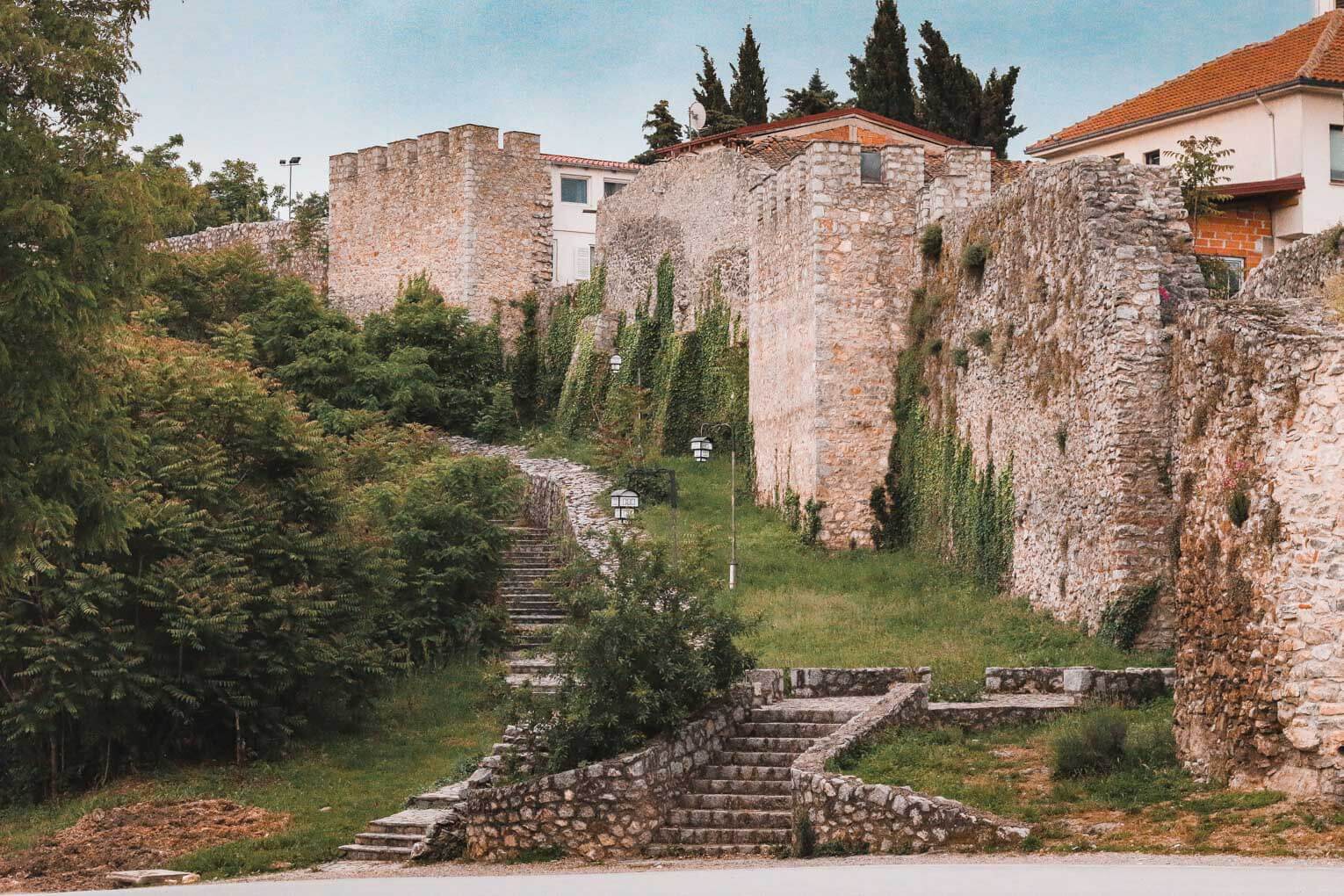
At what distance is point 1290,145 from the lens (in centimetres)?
3253

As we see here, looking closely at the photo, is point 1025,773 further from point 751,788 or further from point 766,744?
point 766,744

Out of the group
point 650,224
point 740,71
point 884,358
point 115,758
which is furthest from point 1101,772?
point 740,71

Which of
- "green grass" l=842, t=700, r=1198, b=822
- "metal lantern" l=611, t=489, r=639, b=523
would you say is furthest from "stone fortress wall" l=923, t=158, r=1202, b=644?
"metal lantern" l=611, t=489, r=639, b=523

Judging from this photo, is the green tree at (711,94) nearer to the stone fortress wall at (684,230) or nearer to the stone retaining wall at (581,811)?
the stone fortress wall at (684,230)

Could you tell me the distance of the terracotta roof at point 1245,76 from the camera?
32.9 metres

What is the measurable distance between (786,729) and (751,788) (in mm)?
1237

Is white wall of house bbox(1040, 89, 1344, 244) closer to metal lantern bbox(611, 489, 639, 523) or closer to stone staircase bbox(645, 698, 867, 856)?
metal lantern bbox(611, 489, 639, 523)

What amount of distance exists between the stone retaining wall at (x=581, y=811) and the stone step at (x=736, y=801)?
190 mm

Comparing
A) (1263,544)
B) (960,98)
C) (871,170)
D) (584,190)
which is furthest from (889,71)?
(1263,544)

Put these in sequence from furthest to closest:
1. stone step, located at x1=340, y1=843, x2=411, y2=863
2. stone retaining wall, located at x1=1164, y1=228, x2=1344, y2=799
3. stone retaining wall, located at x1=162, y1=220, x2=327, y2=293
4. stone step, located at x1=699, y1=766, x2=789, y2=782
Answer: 1. stone retaining wall, located at x1=162, y1=220, x2=327, y2=293
2. stone step, located at x1=699, y1=766, x2=789, y2=782
3. stone step, located at x1=340, y1=843, x2=411, y2=863
4. stone retaining wall, located at x1=1164, y1=228, x2=1344, y2=799

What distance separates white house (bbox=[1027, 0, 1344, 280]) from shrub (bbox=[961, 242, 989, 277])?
6.87 meters

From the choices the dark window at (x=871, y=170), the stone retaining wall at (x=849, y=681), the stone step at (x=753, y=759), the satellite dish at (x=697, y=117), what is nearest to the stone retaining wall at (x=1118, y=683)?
the stone retaining wall at (x=849, y=681)

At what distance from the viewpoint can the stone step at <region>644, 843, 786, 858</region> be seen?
15.5m

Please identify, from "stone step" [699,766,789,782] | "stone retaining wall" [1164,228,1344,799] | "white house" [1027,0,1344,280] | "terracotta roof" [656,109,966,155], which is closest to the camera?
"stone retaining wall" [1164,228,1344,799]
